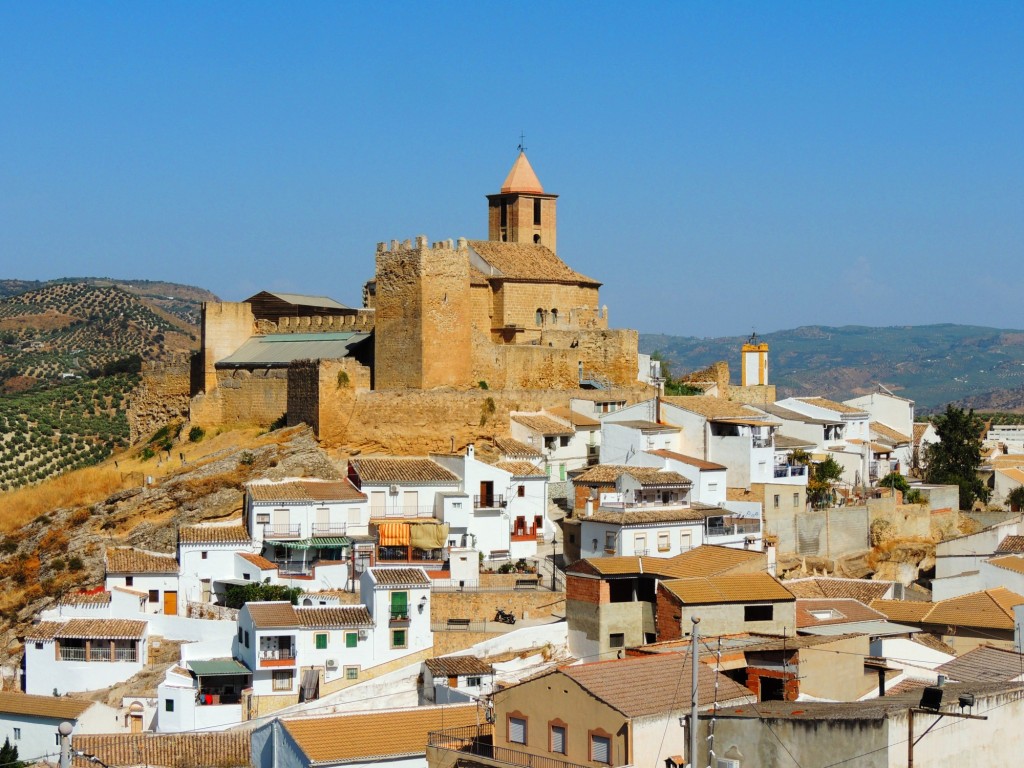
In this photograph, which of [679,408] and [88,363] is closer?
[679,408]

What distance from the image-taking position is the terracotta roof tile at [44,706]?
29.6 meters

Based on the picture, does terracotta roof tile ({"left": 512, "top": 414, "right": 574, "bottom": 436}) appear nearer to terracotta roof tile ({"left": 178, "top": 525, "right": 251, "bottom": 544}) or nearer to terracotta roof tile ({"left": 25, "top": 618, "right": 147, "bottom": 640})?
terracotta roof tile ({"left": 178, "top": 525, "right": 251, "bottom": 544})

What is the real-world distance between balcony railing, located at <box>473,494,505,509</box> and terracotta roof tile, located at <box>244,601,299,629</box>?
19.8 feet

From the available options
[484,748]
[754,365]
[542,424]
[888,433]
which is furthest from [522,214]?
[484,748]

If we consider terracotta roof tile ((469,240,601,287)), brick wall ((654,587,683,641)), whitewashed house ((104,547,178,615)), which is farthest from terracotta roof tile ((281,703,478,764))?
terracotta roof tile ((469,240,601,287))

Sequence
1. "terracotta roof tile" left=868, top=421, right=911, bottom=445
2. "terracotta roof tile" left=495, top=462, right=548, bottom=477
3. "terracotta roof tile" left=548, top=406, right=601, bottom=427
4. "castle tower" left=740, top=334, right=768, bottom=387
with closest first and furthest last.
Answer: "terracotta roof tile" left=495, top=462, right=548, bottom=477
"terracotta roof tile" left=548, top=406, right=601, bottom=427
"terracotta roof tile" left=868, top=421, right=911, bottom=445
"castle tower" left=740, top=334, right=768, bottom=387

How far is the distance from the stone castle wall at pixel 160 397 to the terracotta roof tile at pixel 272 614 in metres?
A: 16.2

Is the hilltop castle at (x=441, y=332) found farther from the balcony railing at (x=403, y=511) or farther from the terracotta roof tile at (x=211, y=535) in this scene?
the terracotta roof tile at (x=211, y=535)

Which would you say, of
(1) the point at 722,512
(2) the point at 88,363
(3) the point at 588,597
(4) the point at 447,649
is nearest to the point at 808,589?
(1) the point at 722,512

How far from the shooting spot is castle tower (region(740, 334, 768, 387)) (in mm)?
51062

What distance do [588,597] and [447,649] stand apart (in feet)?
10.3

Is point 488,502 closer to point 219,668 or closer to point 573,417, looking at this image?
point 573,417

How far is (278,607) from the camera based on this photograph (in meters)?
31.6

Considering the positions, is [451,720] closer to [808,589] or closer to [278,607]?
[278,607]
